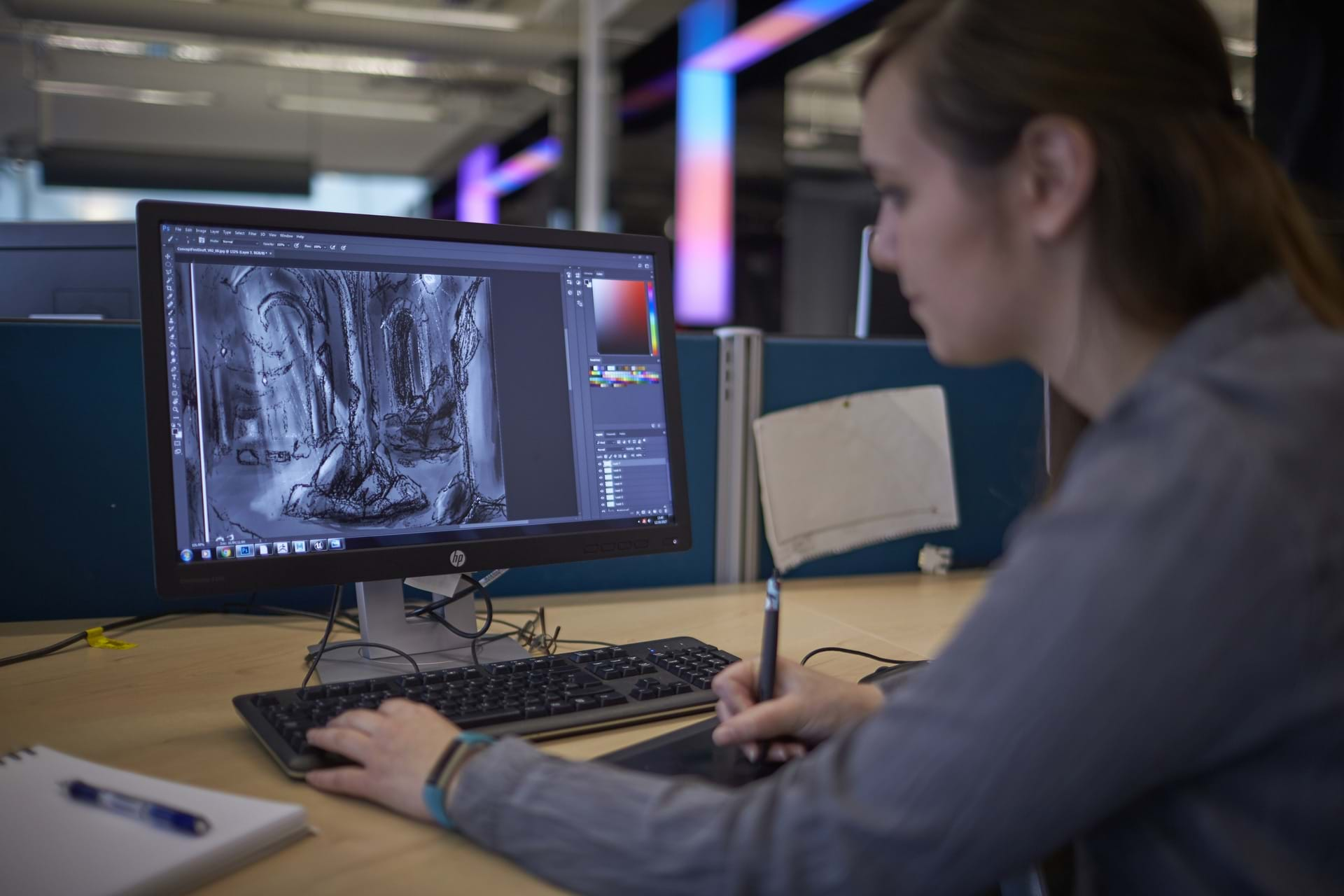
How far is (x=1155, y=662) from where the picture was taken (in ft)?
1.57

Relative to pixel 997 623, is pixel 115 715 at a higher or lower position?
lower

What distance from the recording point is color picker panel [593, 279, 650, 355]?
46.4 inches

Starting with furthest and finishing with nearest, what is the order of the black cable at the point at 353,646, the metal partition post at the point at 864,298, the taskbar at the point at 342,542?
1. the metal partition post at the point at 864,298
2. the black cable at the point at 353,646
3. the taskbar at the point at 342,542

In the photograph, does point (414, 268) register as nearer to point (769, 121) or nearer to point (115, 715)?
point (115, 715)

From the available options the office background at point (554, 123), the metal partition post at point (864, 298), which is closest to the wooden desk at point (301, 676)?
the office background at point (554, 123)

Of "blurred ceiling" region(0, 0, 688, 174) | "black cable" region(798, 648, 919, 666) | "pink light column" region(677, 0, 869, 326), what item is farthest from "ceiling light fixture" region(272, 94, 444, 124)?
"black cable" region(798, 648, 919, 666)

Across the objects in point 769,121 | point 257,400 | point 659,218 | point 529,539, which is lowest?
→ point 529,539

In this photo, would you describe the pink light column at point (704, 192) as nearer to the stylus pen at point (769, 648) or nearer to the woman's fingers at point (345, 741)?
the stylus pen at point (769, 648)

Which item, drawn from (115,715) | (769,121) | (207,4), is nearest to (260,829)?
(115,715)

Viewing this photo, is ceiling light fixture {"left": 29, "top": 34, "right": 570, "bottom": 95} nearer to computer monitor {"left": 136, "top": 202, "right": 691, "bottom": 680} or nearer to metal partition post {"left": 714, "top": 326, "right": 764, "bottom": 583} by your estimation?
metal partition post {"left": 714, "top": 326, "right": 764, "bottom": 583}

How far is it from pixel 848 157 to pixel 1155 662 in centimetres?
733

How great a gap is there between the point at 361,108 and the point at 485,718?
6385 mm

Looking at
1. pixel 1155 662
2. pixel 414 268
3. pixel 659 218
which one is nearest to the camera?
pixel 1155 662

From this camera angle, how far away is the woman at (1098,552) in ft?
1.58
